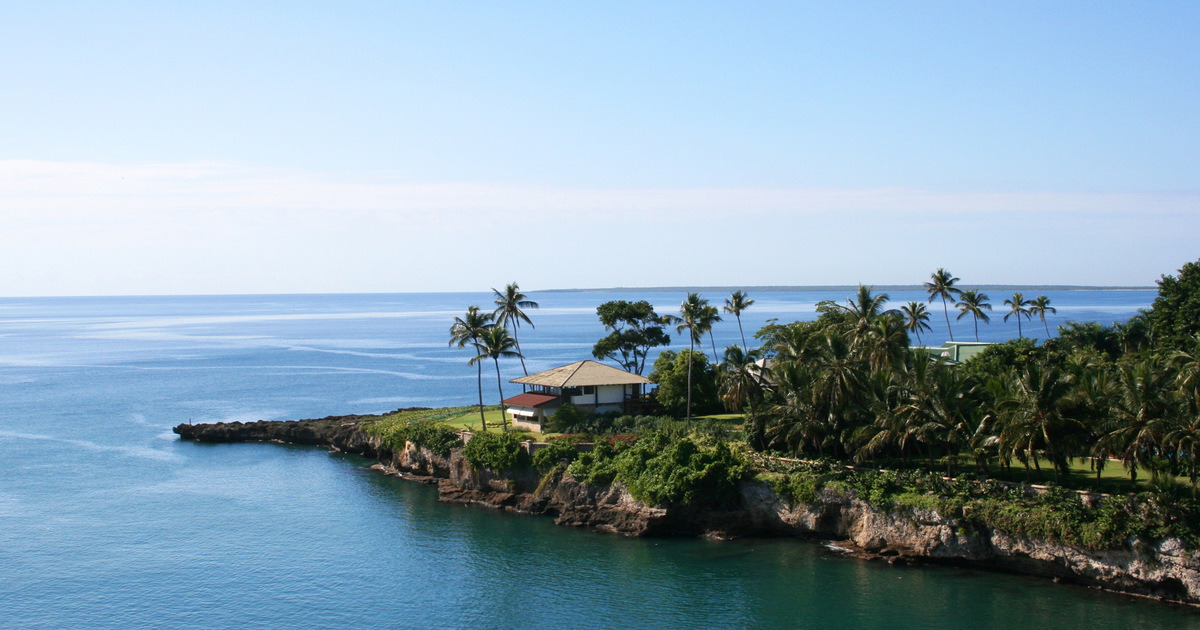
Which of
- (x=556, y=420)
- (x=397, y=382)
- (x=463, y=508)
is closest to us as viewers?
(x=463, y=508)

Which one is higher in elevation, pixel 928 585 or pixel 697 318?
pixel 697 318

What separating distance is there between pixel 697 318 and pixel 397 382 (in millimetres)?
67638

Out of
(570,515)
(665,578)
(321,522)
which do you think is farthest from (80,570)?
(665,578)

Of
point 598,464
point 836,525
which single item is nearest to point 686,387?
point 598,464

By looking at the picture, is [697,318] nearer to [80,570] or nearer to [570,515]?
[570,515]

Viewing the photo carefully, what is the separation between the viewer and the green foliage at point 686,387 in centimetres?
6956

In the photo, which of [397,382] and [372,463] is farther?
[397,382]

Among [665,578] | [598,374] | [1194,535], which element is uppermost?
[598,374]

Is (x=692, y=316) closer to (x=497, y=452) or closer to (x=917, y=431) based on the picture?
(x=497, y=452)

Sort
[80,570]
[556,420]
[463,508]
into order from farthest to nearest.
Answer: [556,420] → [463,508] → [80,570]

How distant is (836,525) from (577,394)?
2602 cm

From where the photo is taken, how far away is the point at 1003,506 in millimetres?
43062

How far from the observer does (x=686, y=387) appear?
69.6 meters

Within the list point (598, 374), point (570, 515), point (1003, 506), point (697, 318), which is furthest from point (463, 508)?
point (1003, 506)
